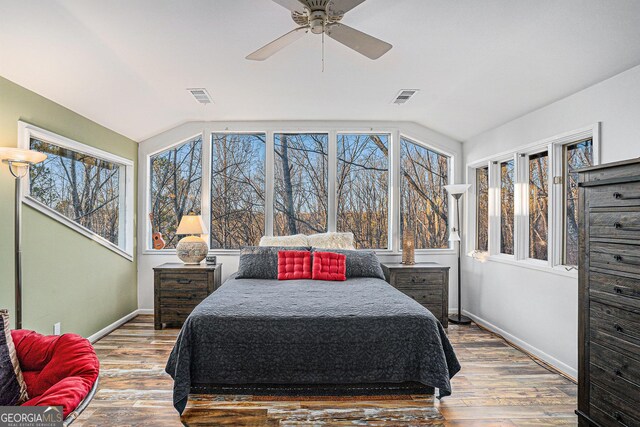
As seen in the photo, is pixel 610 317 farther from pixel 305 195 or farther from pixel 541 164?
pixel 305 195

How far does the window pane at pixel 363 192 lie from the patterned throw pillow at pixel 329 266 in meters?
1.05

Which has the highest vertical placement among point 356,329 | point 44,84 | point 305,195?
point 44,84

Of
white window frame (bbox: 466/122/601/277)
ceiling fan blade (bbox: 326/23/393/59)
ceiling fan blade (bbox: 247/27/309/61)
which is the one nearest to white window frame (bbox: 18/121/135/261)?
ceiling fan blade (bbox: 247/27/309/61)

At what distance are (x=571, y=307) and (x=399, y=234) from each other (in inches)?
86.3

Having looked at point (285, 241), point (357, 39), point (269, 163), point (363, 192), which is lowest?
point (285, 241)

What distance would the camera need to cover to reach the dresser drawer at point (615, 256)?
186cm

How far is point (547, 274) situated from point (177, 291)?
3.85m

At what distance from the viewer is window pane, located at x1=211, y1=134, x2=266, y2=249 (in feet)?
15.9

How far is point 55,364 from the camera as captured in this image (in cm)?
166

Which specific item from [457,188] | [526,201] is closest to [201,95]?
[457,188]

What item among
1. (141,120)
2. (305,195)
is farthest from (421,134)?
(141,120)

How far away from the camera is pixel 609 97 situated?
105 inches

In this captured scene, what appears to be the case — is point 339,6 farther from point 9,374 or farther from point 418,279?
point 418,279

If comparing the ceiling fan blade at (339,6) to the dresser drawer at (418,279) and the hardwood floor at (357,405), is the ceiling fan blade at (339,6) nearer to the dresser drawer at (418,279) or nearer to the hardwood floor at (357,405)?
the hardwood floor at (357,405)
